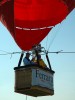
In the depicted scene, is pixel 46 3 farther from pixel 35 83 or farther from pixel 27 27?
pixel 35 83

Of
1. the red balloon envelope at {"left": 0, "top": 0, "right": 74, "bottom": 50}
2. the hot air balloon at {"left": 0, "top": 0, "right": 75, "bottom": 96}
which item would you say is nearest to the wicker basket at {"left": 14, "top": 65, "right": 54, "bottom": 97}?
the hot air balloon at {"left": 0, "top": 0, "right": 75, "bottom": 96}

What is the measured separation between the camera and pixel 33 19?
81.3ft

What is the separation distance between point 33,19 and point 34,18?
0.08 metres

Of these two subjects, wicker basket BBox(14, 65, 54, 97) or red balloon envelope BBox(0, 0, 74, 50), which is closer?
wicker basket BBox(14, 65, 54, 97)

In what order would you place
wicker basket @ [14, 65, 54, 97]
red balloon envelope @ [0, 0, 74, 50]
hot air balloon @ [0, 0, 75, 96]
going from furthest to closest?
red balloon envelope @ [0, 0, 74, 50]
hot air balloon @ [0, 0, 75, 96]
wicker basket @ [14, 65, 54, 97]

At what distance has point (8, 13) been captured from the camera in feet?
77.0

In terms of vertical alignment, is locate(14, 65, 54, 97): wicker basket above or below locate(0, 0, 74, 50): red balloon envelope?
below

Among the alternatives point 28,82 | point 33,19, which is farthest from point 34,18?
point 28,82

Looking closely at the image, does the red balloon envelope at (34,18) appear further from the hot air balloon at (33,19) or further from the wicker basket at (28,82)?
the wicker basket at (28,82)

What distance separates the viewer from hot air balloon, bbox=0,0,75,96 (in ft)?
76.7

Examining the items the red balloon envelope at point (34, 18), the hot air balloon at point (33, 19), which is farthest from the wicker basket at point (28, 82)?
the red balloon envelope at point (34, 18)

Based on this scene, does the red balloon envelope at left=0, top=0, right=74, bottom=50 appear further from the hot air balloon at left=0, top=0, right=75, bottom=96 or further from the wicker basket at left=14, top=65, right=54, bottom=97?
the wicker basket at left=14, top=65, right=54, bottom=97

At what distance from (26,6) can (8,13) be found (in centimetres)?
154

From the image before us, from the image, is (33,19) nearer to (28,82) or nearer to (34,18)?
(34,18)
